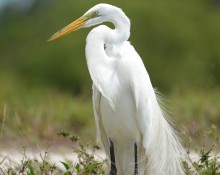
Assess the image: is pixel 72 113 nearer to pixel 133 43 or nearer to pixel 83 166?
pixel 83 166

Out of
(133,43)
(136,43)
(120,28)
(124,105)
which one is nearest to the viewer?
(120,28)

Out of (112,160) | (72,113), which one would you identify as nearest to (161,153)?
(112,160)

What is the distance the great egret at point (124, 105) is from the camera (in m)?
4.71

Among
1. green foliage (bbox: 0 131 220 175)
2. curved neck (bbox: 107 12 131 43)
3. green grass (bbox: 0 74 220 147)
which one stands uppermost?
green grass (bbox: 0 74 220 147)

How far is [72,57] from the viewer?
23906mm

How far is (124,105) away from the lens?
4.89 m

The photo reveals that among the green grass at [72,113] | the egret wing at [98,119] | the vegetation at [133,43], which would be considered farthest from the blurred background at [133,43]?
the egret wing at [98,119]

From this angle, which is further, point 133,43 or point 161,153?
point 133,43

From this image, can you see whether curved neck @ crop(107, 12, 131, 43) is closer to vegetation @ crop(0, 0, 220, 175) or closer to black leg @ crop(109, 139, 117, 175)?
black leg @ crop(109, 139, 117, 175)

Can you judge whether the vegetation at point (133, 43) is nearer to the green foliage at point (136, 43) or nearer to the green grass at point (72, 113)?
the green foliage at point (136, 43)

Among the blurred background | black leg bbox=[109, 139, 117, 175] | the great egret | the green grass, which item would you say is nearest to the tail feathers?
the great egret

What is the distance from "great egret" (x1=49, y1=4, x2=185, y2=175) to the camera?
15.5 feet

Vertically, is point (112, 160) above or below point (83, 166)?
above

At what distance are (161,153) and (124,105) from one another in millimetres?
411
